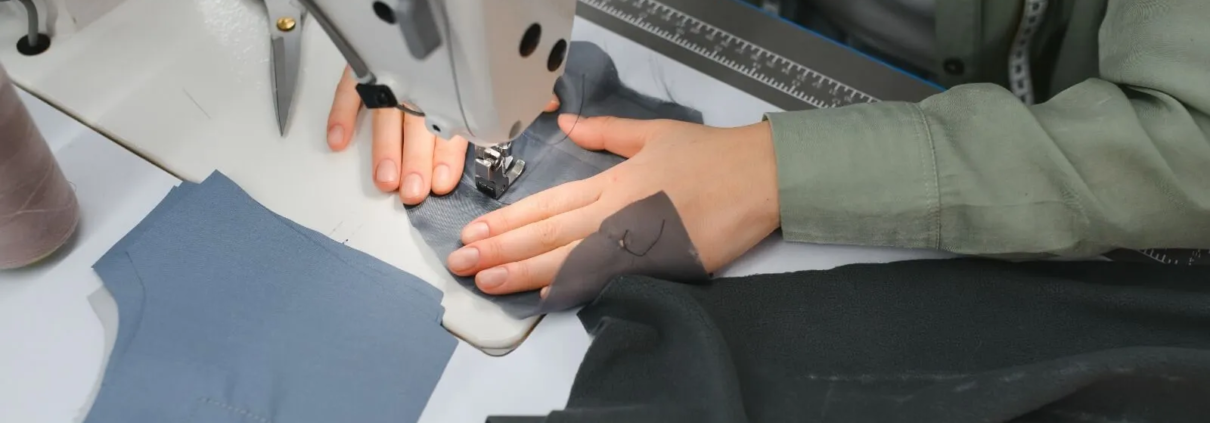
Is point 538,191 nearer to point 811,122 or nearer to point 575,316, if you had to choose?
point 575,316

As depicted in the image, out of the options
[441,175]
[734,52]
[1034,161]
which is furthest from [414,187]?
[1034,161]

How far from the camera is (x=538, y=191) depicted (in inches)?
37.4

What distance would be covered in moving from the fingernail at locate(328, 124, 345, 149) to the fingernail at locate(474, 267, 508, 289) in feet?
0.78

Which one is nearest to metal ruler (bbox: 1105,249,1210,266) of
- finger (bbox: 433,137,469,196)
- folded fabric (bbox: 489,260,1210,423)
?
folded fabric (bbox: 489,260,1210,423)

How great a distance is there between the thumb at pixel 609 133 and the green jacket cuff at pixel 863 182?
146mm

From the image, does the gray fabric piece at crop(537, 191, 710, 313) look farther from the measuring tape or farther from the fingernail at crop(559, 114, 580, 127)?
the measuring tape

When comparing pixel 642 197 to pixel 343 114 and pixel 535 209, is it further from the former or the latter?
pixel 343 114

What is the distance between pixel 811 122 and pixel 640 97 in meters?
0.21

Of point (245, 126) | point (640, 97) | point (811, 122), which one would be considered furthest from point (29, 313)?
point (811, 122)

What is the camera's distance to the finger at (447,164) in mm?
939

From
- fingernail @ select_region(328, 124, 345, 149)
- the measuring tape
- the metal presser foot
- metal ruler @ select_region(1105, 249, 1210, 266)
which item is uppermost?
metal ruler @ select_region(1105, 249, 1210, 266)

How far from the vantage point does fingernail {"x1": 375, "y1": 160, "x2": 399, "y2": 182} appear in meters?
0.93

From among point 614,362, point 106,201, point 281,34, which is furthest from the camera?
point 281,34

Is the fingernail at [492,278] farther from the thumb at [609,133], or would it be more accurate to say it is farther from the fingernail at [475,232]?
the thumb at [609,133]
